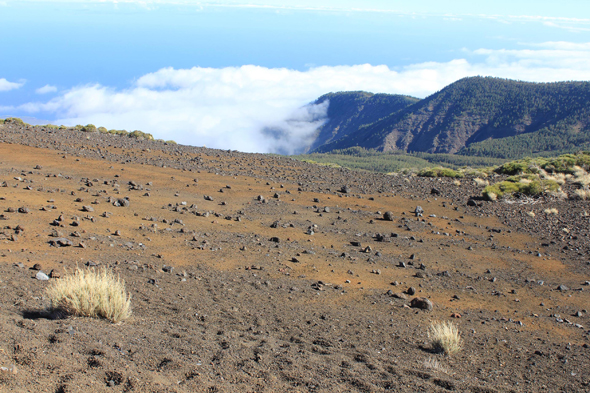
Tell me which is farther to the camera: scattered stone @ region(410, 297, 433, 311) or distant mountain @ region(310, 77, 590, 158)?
distant mountain @ region(310, 77, 590, 158)

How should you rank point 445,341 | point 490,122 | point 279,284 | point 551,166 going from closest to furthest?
point 445,341 < point 279,284 < point 551,166 < point 490,122

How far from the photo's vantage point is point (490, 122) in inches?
4469

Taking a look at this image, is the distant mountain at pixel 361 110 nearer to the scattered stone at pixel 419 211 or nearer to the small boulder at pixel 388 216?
the scattered stone at pixel 419 211

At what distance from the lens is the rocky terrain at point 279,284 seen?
386 cm

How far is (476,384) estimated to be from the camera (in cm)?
421

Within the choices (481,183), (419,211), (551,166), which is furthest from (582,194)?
(419,211)

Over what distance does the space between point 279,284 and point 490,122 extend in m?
122

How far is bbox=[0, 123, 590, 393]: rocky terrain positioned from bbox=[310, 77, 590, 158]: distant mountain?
77924 mm

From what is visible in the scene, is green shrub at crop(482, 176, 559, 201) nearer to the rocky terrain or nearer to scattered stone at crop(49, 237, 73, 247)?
the rocky terrain

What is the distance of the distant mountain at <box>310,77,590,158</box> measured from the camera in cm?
8488

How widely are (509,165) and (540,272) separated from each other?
623 inches

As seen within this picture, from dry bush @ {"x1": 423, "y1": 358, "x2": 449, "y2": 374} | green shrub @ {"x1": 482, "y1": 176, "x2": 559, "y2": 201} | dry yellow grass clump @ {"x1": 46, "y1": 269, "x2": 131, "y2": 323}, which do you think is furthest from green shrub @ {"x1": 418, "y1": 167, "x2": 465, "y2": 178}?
dry yellow grass clump @ {"x1": 46, "y1": 269, "x2": 131, "y2": 323}

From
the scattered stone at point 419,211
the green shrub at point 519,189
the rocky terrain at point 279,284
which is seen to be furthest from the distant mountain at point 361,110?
the rocky terrain at point 279,284

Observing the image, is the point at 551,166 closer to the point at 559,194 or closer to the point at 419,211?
the point at 559,194
